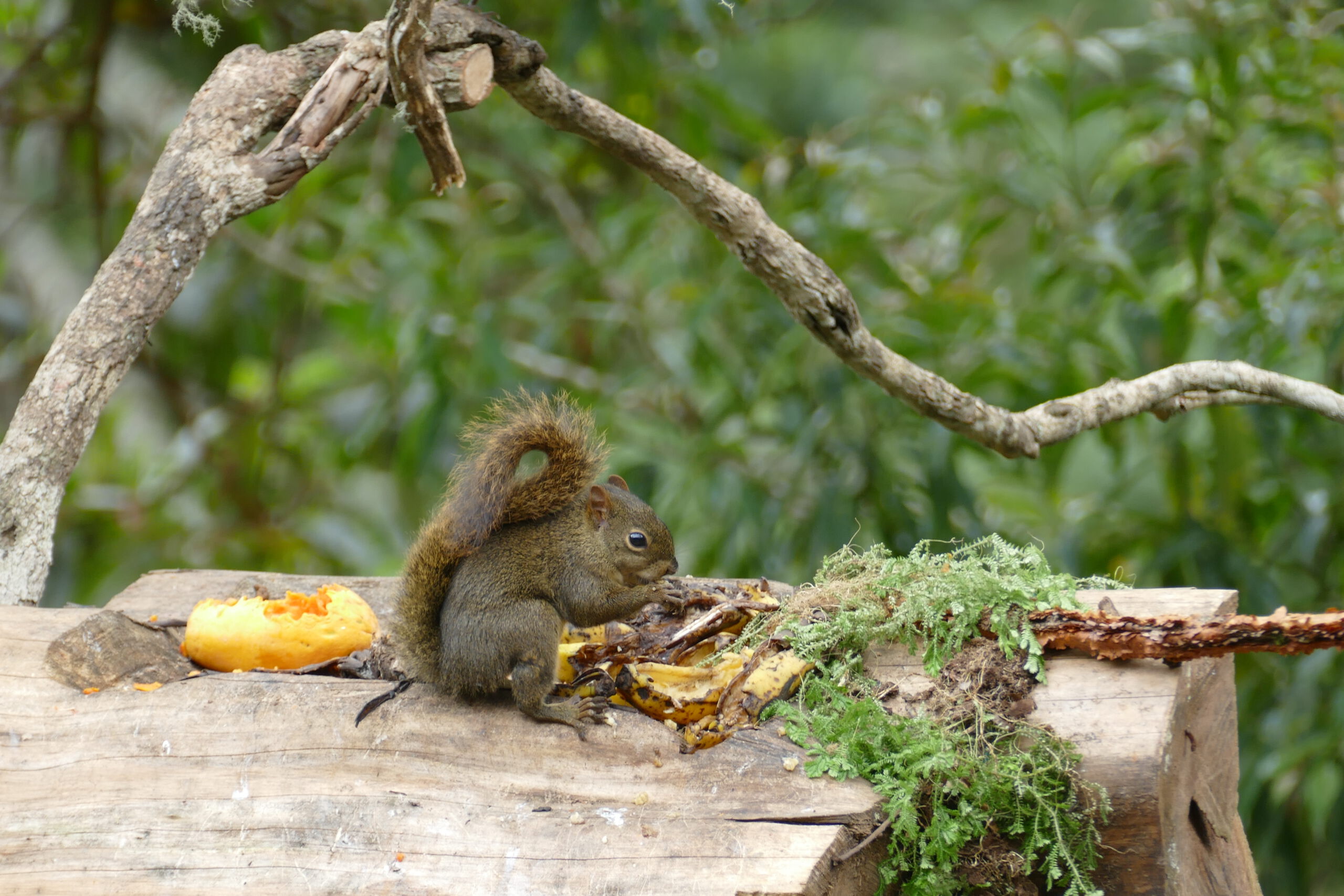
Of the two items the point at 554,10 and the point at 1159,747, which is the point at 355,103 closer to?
the point at 1159,747

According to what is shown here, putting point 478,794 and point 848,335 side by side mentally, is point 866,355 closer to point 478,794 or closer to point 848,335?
point 848,335

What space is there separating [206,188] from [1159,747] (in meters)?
2.08

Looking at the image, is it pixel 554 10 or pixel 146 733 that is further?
pixel 554 10

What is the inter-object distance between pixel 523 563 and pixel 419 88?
903 millimetres

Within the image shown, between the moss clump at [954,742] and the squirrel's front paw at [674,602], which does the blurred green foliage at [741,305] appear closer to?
the squirrel's front paw at [674,602]

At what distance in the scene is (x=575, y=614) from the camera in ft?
7.28

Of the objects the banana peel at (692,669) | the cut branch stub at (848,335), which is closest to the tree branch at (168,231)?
the cut branch stub at (848,335)

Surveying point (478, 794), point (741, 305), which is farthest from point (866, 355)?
point (741, 305)

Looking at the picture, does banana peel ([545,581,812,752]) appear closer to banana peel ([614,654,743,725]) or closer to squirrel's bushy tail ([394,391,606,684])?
banana peel ([614,654,743,725])

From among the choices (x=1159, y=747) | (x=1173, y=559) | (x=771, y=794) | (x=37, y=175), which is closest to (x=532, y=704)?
(x=771, y=794)

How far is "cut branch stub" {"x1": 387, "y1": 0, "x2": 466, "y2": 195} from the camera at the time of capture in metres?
1.91

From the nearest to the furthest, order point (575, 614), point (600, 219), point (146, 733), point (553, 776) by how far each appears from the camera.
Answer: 1. point (553, 776)
2. point (146, 733)
3. point (575, 614)
4. point (600, 219)

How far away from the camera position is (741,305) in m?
3.89

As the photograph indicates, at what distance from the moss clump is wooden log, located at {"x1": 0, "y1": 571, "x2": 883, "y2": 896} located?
0.07 metres
